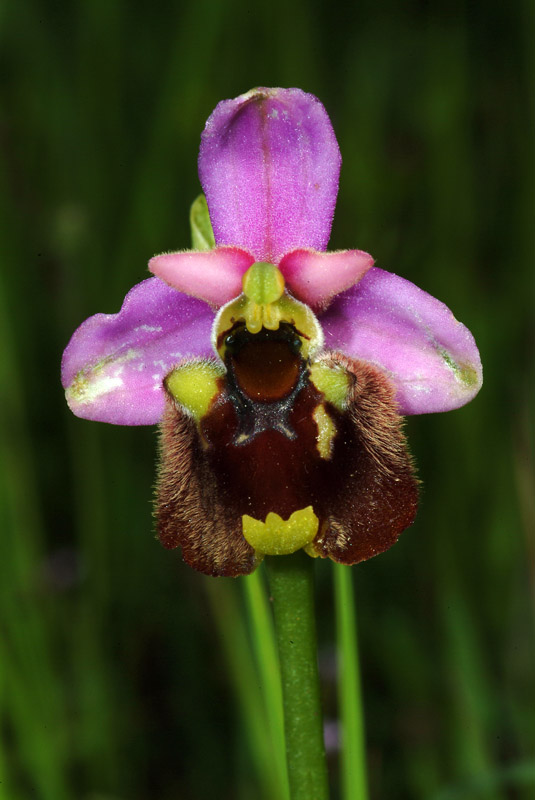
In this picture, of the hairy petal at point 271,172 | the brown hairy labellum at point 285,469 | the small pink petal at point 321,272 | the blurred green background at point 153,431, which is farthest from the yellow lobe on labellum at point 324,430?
the blurred green background at point 153,431

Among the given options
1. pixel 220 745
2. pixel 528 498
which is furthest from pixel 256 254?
pixel 220 745

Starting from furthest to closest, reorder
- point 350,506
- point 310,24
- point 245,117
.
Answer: point 310,24 < point 245,117 < point 350,506

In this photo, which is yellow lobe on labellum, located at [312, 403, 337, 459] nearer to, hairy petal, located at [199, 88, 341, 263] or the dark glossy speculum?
the dark glossy speculum

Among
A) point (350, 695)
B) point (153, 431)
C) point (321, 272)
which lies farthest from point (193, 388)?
point (153, 431)

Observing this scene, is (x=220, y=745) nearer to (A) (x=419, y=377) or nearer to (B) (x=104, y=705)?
(B) (x=104, y=705)

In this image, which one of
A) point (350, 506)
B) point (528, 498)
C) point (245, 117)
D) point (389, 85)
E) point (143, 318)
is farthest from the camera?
point (389, 85)

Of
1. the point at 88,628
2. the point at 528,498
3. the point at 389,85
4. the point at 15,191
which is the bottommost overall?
the point at 88,628
